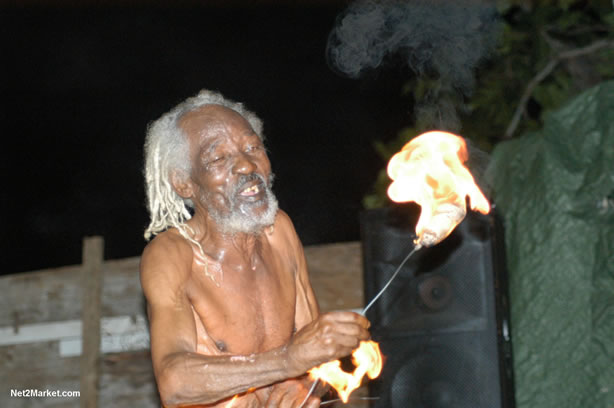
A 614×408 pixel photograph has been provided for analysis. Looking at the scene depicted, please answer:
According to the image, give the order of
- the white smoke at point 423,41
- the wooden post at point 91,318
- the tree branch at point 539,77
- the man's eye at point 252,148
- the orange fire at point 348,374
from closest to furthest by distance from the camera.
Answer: the orange fire at point 348,374 → the man's eye at point 252,148 → the white smoke at point 423,41 → the wooden post at point 91,318 → the tree branch at point 539,77

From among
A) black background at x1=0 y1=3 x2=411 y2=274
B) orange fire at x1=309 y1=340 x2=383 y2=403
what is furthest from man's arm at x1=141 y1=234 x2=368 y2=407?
black background at x1=0 y1=3 x2=411 y2=274

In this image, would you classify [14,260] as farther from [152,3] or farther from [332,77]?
[332,77]

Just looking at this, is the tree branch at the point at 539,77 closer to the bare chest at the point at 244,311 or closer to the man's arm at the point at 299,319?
the man's arm at the point at 299,319

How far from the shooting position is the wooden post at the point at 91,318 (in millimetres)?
5125

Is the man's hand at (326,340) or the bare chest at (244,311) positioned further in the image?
the bare chest at (244,311)

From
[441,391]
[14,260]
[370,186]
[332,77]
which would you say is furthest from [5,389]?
[332,77]

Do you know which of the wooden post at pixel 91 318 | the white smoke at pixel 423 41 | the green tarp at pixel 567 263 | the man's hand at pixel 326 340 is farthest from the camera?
the wooden post at pixel 91 318

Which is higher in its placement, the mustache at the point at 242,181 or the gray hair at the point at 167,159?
the gray hair at the point at 167,159

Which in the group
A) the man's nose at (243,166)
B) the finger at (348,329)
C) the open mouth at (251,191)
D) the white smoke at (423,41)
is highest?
the white smoke at (423,41)

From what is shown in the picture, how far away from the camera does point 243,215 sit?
2961 mm

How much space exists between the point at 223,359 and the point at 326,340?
1.23 ft

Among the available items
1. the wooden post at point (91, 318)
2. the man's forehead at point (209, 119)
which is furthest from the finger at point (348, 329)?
the wooden post at point (91, 318)

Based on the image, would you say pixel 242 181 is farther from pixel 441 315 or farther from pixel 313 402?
pixel 441 315

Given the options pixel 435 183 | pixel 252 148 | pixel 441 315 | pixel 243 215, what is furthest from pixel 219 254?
pixel 441 315
